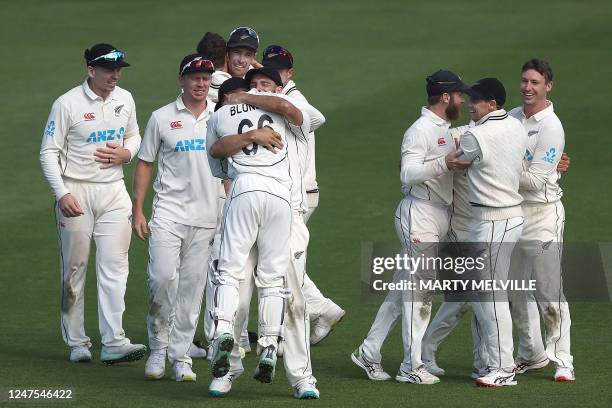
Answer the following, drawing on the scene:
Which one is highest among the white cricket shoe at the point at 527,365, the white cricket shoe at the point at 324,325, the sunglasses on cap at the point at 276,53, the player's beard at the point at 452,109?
the sunglasses on cap at the point at 276,53

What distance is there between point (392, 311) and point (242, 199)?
64.9 inches

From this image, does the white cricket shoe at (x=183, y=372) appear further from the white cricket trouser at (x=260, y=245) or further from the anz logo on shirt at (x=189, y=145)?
the anz logo on shirt at (x=189, y=145)

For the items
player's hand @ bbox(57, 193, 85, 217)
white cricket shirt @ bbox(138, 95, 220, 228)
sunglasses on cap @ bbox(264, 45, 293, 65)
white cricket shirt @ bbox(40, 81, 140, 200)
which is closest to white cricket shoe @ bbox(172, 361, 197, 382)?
white cricket shirt @ bbox(138, 95, 220, 228)

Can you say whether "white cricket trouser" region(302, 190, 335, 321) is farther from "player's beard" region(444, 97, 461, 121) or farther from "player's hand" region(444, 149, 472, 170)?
"player's hand" region(444, 149, 472, 170)

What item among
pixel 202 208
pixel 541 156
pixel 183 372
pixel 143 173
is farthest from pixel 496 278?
pixel 143 173

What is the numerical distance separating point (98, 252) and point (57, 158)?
76 centimetres

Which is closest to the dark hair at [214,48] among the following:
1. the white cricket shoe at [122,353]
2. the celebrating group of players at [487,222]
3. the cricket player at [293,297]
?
the cricket player at [293,297]

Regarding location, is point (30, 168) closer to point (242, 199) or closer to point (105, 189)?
point (105, 189)

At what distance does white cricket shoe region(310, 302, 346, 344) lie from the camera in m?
10.3

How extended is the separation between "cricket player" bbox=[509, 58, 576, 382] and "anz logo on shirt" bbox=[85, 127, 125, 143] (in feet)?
9.77

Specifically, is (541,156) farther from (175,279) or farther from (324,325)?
(175,279)

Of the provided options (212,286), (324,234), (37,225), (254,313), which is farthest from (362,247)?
(212,286)

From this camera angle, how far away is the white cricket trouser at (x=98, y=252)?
A: 9.61 m

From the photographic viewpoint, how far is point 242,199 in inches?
320
